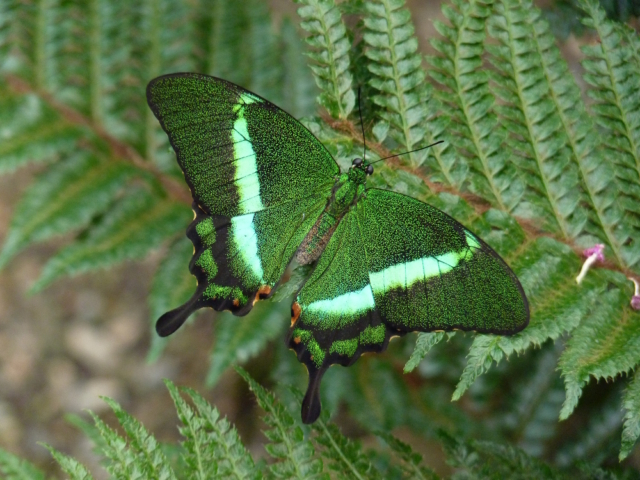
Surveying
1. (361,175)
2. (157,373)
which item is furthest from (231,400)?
(361,175)

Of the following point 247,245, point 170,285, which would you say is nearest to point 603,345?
point 247,245

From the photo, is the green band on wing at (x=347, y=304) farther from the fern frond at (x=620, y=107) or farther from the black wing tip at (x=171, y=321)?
the fern frond at (x=620, y=107)

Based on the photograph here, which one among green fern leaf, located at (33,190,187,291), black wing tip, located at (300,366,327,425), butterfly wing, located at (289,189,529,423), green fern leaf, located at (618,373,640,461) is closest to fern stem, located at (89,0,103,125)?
green fern leaf, located at (33,190,187,291)

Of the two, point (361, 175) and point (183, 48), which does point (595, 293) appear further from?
point (183, 48)

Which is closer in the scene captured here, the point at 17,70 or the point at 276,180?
the point at 276,180

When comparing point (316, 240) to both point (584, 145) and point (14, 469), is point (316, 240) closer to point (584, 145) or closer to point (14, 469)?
point (584, 145)
